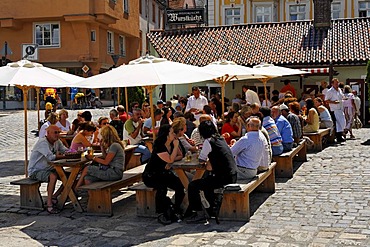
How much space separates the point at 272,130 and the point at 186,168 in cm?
308

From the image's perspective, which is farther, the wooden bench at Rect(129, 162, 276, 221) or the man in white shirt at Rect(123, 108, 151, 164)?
the man in white shirt at Rect(123, 108, 151, 164)

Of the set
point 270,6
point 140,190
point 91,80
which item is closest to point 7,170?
point 91,80

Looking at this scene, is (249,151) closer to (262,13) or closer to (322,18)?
(322,18)

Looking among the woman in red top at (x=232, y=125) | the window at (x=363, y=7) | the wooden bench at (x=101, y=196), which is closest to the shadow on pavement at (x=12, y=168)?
the wooden bench at (x=101, y=196)

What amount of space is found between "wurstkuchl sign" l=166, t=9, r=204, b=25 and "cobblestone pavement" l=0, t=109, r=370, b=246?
2296 cm

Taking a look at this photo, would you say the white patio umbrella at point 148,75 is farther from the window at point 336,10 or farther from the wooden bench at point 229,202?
the window at point 336,10

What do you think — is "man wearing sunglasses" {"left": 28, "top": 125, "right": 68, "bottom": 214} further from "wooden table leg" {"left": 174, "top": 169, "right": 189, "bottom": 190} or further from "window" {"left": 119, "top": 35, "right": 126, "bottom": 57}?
"window" {"left": 119, "top": 35, "right": 126, "bottom": 57}

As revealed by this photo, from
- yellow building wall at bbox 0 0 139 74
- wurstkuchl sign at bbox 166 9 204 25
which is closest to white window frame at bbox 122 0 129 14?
yellow building wall at bbox 0 0 139 74

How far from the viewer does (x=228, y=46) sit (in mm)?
27984

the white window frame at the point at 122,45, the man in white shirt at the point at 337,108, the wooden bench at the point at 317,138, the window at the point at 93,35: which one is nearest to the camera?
the wooden bench at the point at 317,138

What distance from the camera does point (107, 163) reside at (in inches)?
344

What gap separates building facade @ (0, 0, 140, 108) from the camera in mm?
38562

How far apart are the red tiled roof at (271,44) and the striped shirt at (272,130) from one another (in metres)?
14.8

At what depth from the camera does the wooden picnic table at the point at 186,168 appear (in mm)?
8070
